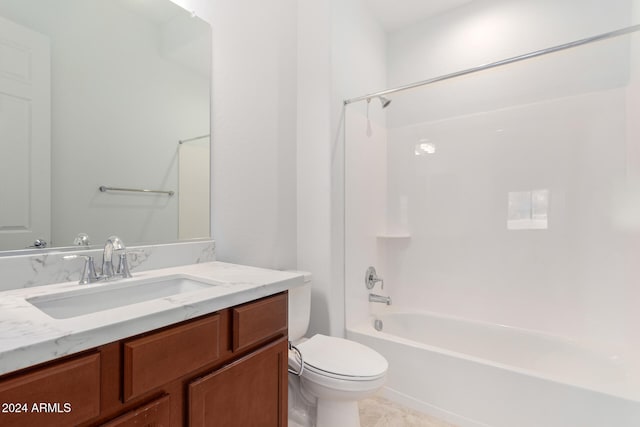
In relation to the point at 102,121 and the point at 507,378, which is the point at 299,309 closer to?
the point at 507,378

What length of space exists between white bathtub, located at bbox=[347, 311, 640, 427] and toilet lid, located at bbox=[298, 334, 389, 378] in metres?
0.37

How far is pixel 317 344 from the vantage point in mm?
1579

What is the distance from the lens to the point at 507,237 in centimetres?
207

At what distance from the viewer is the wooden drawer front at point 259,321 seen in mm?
966

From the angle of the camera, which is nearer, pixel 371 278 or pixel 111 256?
pixel 111 256

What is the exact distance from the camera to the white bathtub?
131 centimetres

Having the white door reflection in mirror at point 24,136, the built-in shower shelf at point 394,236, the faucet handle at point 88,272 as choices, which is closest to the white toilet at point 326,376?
the faucet handle at point 88,272

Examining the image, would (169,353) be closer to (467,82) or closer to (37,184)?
→ (37,184)

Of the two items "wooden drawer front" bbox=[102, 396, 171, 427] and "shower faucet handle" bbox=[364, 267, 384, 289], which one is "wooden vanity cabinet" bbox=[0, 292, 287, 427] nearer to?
"wooden drawer front" bbox=[102, 396, 171, 427]

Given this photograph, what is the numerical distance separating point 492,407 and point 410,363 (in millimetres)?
426

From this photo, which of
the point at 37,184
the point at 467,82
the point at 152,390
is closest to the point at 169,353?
the point at 152,390

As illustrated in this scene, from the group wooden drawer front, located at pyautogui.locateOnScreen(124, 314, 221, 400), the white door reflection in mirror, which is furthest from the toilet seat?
the white door reflection in mirror

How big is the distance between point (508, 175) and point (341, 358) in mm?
1642

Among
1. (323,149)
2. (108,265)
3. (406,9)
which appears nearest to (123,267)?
Result: (108,265)
